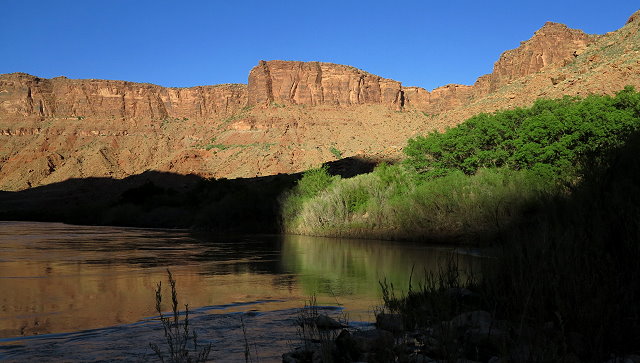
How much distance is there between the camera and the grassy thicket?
88.6 feet

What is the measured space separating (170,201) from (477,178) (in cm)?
4926

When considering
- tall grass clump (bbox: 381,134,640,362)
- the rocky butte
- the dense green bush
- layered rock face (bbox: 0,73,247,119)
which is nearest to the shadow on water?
the rocky butte

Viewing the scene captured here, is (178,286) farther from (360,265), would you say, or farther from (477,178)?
(477,178)

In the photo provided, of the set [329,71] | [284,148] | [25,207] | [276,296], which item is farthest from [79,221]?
[329,71]

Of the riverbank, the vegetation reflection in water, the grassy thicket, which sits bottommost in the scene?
the vegetation reflection in water

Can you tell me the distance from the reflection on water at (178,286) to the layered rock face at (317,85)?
121876mm

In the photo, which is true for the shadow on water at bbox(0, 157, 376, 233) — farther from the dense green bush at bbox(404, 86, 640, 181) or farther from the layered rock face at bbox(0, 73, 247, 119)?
the layered rock face at bbox(0, 73, 247, 119)

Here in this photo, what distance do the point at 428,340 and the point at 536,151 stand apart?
1019 inches

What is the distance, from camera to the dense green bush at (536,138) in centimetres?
2719

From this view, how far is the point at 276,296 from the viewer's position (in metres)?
13.1

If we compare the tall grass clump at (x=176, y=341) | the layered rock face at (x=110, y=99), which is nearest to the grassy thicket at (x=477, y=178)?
the tall grass clump at (x=176, y=341)

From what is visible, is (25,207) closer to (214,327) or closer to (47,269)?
(47,269)

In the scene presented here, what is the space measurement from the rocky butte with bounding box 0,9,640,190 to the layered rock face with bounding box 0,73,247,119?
0.98ft

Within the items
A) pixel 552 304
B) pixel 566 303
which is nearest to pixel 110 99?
pixel 552 304
